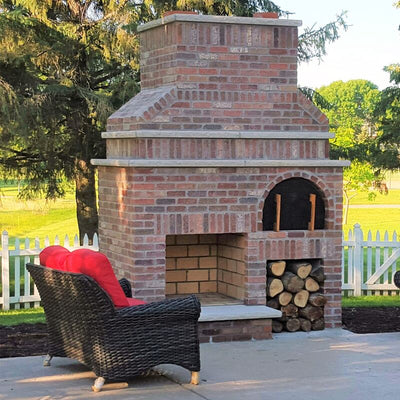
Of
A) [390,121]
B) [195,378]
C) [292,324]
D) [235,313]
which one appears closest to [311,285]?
[292,324]

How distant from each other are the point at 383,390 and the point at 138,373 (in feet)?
6.21

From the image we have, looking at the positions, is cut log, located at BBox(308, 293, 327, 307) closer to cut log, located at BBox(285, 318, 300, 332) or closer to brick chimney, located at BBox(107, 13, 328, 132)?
cut log, located at BBox(285, 318, 300, 332)

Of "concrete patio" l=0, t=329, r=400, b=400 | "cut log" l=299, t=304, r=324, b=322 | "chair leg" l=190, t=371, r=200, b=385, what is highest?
"cut log" l=299, t=304, r=324, b=322

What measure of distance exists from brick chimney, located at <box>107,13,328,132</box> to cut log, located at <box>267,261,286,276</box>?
4.62 feet

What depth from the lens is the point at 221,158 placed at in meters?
8.74

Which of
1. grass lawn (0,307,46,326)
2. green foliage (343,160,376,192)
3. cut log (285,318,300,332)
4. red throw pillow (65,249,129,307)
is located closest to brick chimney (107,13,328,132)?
cut log (285,318,300,332)

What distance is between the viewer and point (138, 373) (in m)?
6.68

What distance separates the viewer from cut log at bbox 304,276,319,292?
29.9 ft

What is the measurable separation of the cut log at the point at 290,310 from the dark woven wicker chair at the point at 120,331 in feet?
7.75

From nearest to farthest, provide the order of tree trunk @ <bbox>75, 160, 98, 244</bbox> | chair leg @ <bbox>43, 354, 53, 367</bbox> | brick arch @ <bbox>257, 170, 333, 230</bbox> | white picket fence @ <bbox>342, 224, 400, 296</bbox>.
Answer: chair leg @ <bbox>43, 354, 53, 367</bbox>, brick arch @ <bbox>257, 170, 333, 230</bbox>, white picket fence @ <bbox>342, 224, 400, 296</bbox>, tree trunk @ <bbox>75, 160, 98, 244</bbox>

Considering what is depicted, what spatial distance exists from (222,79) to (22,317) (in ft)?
14.1

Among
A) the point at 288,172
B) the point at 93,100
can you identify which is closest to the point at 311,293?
the point at 288,172

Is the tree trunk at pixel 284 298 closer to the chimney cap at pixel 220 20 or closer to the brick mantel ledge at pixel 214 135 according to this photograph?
the brick mantel ledge at pixel 214 135

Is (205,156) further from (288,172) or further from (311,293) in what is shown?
(311,293)
